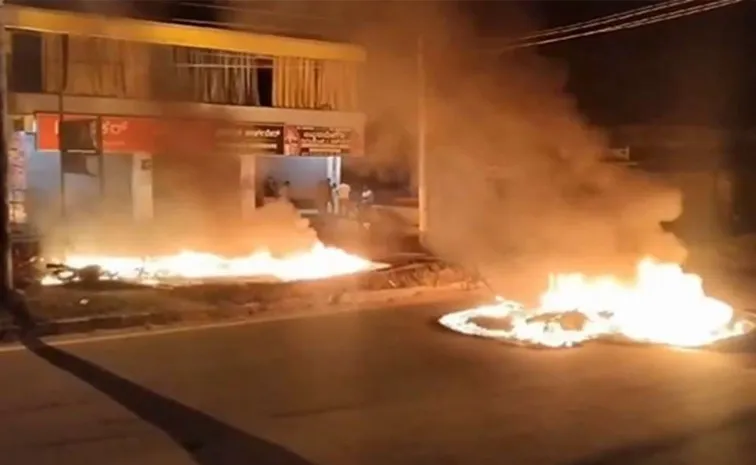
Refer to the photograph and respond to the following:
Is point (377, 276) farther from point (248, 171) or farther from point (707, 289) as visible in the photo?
point (248, 171)

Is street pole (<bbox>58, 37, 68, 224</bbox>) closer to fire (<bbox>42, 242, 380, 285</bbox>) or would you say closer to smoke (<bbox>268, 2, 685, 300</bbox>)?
fire (<bbox>42, 242, 380, 285</bbox>)

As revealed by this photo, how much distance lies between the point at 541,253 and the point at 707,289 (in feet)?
9.25

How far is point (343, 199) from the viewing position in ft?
74.4

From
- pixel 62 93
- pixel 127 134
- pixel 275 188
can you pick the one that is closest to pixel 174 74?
pixel 127 134

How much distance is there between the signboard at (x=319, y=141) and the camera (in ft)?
75.2

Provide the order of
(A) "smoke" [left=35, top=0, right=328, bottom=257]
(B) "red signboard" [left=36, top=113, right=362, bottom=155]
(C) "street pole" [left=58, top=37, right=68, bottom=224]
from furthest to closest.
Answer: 1. (B) "red signboard" [left=36, top=113, right=362, bottom=155]
2. (C) "street pole" [left=58, top=37, right=68, bottom=224]
3. (A) "smoke" [left=35, top=0, right=328, bottom=257]

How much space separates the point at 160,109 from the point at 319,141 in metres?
3.74

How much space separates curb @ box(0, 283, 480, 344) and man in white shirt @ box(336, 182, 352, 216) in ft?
26.6

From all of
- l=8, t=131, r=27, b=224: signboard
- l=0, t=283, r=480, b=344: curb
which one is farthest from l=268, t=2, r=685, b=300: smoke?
l=8, t=131, r=27, b=224: signboard

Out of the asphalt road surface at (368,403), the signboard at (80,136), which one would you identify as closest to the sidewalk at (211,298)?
the asphalt road surface at (368,403)

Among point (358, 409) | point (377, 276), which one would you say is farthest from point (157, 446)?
point (377, 276)

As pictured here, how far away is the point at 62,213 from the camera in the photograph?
18.3 meters

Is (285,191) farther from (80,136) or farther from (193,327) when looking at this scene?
(193,327)

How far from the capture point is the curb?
10.5 meters
